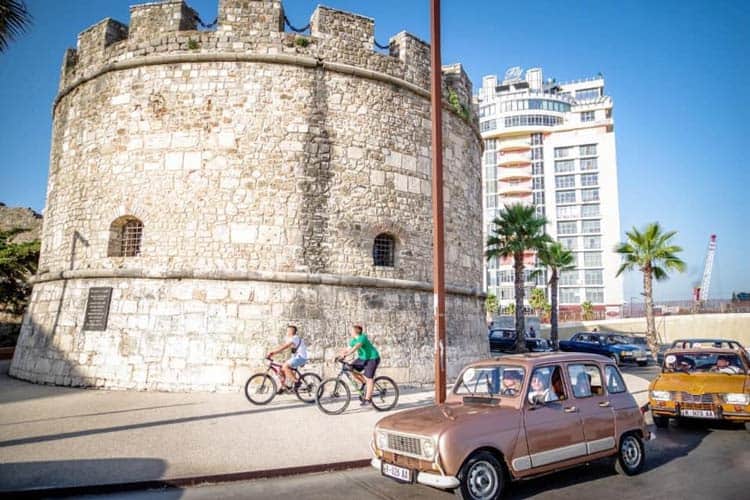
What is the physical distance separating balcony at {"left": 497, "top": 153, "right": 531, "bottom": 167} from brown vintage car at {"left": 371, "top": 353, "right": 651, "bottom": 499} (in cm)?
7509

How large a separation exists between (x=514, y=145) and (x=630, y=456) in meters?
76.5

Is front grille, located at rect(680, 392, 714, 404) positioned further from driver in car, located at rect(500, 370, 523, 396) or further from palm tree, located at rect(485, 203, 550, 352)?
palm tree, located at rect(485, 203, 550, 352)

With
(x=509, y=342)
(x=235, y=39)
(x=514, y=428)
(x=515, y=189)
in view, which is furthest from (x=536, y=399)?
(x=515, y=189)

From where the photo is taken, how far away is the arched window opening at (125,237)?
1104cm

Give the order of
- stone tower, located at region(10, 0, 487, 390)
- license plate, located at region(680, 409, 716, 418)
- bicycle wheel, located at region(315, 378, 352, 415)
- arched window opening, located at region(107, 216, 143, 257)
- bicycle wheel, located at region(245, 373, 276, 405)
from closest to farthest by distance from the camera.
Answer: license plate, located at region(680, 409, 716, 418), bicycle wheel, located at region(315, 378, 352, 415), bicycle wheel, located at region(245, 373, 276, 405), stone tower, located at region(10, 0, 487, 390), arched window opening, located at region(107, 216, 143, 257)

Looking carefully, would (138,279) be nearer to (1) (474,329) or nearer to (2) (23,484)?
(2) (23,484)

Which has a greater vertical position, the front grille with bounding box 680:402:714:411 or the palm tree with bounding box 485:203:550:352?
the palm tree with bounding box 485:203:550:352

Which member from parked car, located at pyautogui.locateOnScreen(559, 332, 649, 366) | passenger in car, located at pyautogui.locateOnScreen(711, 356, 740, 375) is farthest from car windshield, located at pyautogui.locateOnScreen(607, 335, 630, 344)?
passenger in car, located at pyautogui.locateOnScreen(711, 356, 740, 375)

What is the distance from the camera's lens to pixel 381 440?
4824 millimetres

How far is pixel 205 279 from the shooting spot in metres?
10.3

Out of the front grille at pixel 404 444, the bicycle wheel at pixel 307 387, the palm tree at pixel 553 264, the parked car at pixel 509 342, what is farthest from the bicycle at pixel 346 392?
the palm tree at pixel 553 264

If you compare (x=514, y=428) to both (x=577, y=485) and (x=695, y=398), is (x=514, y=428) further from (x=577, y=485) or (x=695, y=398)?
(x=695, y=398)

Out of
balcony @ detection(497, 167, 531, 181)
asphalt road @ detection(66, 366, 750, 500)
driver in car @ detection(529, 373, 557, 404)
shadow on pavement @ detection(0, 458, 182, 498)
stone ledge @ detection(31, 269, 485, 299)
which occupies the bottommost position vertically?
asphalt road @ detection(66, 366, 750, 500)

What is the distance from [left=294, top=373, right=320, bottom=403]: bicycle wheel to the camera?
357 inches
